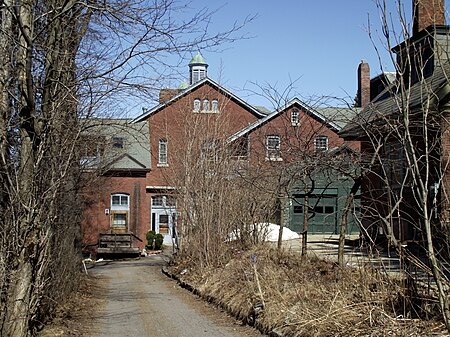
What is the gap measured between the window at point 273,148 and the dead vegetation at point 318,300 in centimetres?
236

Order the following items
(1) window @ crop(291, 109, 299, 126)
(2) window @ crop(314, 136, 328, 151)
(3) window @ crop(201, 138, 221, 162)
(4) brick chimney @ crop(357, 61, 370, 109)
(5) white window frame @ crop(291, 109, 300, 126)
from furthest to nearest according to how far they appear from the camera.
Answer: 1. (4) brick chimney @ crop(357, 61, 370, 109)
2. (3) window @ crop(201, 138, 221, 162)
3. (1) window @ crop(291, 109, 299, 126)
4. (5) white window frame @ crop(291, 109, 300, 126)
5. (2) window @ crop(314, 136, 328, 151)

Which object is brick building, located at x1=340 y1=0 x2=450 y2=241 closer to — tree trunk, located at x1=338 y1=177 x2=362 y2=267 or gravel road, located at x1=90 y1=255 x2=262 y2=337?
tree trunk, located at x1=338 y1=177 x2=362 y2=267

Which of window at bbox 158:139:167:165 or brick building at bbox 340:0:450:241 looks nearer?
brick building at bbox 340:0:450:241

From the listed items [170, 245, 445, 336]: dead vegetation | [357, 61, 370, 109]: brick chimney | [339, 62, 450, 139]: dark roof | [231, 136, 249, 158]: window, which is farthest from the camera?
[357, 61, 370, 109]: brick chimney

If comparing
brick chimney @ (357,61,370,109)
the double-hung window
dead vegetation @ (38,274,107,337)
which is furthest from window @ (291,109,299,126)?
brick chimney @ (357,61,370,109)

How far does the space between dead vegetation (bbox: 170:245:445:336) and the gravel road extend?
1.41 ft

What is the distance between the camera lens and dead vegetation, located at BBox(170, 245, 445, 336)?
8.20 metres

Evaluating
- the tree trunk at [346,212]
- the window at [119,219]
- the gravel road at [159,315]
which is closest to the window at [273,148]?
the tree trunk at [346,212]

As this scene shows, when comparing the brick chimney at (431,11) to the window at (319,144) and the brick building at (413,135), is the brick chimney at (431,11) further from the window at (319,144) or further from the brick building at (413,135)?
the window at (319,144)

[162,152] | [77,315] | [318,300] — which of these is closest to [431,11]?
[318,300]

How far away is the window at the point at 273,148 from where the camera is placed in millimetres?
15066

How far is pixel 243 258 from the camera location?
16.9 m

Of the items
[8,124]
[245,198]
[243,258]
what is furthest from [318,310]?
[245,198]

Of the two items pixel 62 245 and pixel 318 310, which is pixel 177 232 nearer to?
pixel 62 245
